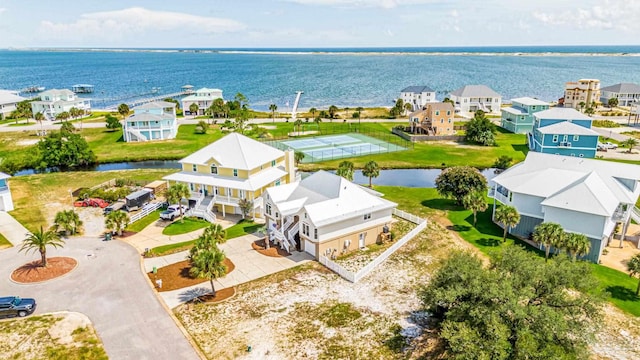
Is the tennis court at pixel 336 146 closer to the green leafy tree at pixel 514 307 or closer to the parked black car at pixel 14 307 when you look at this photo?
the parked black car at pixel 14 307

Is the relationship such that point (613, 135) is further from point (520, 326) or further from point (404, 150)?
point (520, 326)

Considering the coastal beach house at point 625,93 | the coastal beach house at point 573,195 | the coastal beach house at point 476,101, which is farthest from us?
the coastal beach house at point 625,93

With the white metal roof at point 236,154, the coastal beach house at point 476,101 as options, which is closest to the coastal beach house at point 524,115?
the coastal beach house at point 476,101

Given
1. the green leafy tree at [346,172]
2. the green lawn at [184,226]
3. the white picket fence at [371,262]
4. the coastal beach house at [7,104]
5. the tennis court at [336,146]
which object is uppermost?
the coastal beach house at [7,104]

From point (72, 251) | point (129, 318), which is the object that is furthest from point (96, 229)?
point (129, 318)

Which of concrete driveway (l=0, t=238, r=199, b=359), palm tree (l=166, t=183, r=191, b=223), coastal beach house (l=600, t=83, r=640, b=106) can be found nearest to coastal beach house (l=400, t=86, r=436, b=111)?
→ coastal beach house (l=600, t=83, r=640, b=106)

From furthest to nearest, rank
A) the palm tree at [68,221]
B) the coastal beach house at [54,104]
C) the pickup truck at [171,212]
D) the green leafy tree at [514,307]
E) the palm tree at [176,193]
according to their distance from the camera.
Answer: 1. the coastal beach house at [54,104]
2. the pickup truck at [171,212]
3. the palm tree at [176,193]
4. the palm tree at [68,221]
5. the green leafy tree at [514,307]
